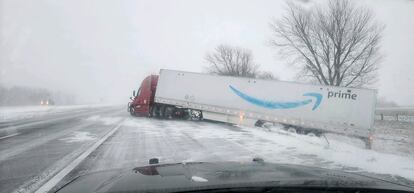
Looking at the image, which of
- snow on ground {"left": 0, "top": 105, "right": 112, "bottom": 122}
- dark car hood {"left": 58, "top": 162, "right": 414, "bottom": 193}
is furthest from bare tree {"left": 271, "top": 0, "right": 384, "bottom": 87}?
dark car hood {"left": 58, "top": 162, "right": 414, "bottom": 193}

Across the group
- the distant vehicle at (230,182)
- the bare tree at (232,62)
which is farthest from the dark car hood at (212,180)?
the bare tree at (232,62)

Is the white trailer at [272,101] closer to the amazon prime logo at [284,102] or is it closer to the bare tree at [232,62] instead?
the amazon prime logo at [284,102]

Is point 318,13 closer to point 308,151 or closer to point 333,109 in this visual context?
point 333,109

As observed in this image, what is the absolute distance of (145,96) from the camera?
93.7 feet

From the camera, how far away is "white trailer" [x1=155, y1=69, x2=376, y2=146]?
1870 centimetres

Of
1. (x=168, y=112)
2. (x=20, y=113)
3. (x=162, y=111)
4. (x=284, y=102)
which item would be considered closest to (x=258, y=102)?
(x=284, y=102)

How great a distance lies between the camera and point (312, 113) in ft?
65.4

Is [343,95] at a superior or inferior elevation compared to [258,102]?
superior

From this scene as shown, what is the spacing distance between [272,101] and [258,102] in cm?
87

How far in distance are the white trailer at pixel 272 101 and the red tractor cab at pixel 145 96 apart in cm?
147

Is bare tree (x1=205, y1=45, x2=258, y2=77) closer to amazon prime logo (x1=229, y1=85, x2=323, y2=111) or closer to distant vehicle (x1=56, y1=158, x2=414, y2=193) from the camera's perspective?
amazon prime logo (x1=229, y1=85, x2=323, y2=111)

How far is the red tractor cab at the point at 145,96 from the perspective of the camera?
1117 inches

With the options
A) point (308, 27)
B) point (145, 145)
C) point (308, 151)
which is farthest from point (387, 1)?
point (308, 27)

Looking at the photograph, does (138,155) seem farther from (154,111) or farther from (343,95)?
(154,111)
